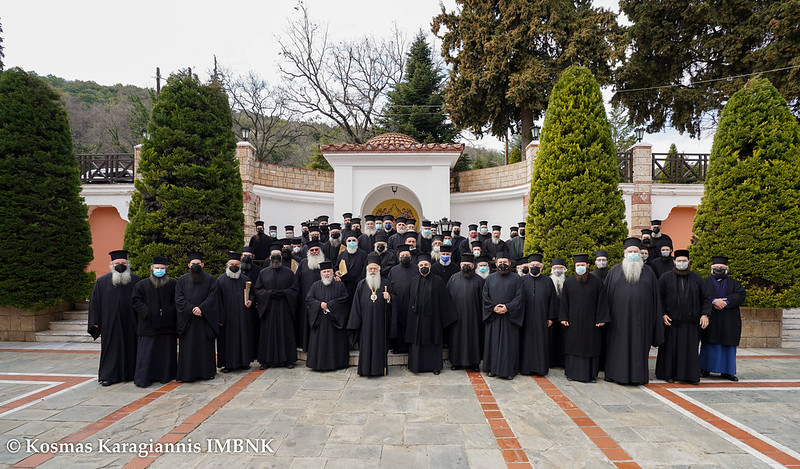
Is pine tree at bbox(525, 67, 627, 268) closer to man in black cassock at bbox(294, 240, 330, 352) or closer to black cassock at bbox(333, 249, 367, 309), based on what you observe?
black cassock at bbox(333, 249, 367, 309)

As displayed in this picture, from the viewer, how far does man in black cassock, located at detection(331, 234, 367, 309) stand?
7.29 m

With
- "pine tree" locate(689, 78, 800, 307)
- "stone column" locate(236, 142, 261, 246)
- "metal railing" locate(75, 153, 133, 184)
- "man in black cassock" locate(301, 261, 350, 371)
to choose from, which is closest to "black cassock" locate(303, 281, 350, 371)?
"man in black cassock" locate(301, 261, 350, 371)

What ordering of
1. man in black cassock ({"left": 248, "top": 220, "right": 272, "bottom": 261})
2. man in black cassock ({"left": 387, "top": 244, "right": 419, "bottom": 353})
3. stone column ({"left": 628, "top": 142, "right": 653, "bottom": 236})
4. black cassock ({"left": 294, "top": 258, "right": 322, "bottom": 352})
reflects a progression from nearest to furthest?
man in black cassock ({"left": 387, "top": 244, "right": 419, "bottom": 353}) < black cassock ({"left": 294, "top": 258, "right": 322, "bottom": 352}) < man in black cassock ({"left": 248, "top": 220, "right": 272, "bottom": 261}) < stone column ({"left": 628, "top": 142, "right": 653, "bottom": 236})

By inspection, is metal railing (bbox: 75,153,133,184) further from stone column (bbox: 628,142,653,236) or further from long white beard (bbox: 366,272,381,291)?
stone column (bbox: 628,142,653,236)

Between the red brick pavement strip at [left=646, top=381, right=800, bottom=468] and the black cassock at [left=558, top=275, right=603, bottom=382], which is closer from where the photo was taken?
the red brick pavement strip at [left=646, top=381, right=800, bottom=468]

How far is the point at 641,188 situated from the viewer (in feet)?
41.0

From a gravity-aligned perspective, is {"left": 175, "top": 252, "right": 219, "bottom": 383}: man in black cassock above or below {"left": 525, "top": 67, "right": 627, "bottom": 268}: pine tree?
below

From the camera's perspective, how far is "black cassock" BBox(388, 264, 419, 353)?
21.0 ft

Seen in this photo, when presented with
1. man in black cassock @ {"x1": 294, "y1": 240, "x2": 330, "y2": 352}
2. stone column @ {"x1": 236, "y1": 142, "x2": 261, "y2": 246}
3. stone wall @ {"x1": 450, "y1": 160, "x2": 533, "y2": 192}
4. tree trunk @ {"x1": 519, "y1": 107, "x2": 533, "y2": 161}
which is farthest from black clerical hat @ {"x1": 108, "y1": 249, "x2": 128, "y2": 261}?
tree trunk @ {"x1": 519, "y1": 107, "x2": 533, "y2": 161}

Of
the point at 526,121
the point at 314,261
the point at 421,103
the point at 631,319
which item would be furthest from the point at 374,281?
the point at 421,103

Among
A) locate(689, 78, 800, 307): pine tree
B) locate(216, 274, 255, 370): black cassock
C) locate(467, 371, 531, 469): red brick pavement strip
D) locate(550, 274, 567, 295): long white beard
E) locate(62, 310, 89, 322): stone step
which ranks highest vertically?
locate(689, 78, 800, 307): pine tree

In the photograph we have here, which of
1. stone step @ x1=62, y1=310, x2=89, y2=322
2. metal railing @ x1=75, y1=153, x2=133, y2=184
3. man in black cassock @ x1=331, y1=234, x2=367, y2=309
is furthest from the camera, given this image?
metal railing @ x1=75, y1=153, x2=133, y2=184

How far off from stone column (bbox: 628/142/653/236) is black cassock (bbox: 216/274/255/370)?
1158 centimetres

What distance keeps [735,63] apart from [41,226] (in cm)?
2352
